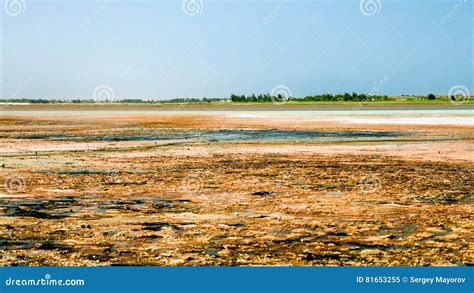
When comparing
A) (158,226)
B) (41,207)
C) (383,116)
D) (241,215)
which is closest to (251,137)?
(41,207)

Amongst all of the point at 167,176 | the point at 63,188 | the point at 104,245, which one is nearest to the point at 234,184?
the point at 167,176

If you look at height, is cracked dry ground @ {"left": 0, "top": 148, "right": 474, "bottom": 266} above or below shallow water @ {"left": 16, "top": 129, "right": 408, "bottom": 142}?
below

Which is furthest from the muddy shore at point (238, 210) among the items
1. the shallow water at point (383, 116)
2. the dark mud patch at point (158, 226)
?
the shallow water at point (383, 116)

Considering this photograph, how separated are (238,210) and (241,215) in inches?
19.2

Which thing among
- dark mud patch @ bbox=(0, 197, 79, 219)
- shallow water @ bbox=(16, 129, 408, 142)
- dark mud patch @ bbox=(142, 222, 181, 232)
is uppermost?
shallow water @ bbox=(16, 129, 408, 142)

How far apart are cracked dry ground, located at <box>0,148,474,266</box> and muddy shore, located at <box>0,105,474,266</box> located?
0.08ft

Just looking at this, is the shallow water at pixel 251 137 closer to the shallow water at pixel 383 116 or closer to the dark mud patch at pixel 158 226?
the shallow water at pixel 383 116

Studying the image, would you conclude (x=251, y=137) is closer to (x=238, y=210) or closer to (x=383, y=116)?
(x=238, y=210)

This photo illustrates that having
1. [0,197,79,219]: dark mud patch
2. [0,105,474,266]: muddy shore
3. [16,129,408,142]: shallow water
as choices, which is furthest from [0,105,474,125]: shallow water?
[0,197,79,219]: dark mud patch

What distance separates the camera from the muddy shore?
7902mm

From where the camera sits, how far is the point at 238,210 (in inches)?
435

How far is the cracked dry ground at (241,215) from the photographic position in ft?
25.8

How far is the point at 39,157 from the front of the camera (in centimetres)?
2134

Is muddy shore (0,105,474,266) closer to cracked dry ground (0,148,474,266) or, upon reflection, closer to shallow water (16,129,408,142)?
cracked dry ground (0,148,474,266)
